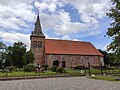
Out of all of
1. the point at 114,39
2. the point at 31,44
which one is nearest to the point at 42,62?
the point at 31,44

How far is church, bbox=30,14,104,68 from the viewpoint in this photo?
65312 mm

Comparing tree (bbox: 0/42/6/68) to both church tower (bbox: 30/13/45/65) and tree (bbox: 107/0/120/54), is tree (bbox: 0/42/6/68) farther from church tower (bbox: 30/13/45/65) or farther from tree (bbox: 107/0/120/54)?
tree (bbox: 107/0/120/54)

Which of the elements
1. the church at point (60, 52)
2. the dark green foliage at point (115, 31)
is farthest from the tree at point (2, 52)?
the dark green foliage at point (115, 31)

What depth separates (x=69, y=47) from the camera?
71.4 metres

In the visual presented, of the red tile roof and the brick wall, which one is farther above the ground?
the red tile roof

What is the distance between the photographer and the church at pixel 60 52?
65312 millimetres

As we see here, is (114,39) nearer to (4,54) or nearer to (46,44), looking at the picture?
(46,44)

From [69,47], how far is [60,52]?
18.7 ft

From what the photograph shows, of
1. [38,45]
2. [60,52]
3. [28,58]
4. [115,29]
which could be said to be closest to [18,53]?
[28,58]

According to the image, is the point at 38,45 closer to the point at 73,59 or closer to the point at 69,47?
the point at 69,47

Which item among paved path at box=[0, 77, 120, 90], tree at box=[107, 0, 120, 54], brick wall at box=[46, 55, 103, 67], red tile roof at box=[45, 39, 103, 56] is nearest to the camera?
paved path at box=[0, 77, 120, 90]

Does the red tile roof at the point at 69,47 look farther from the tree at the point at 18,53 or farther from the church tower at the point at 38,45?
the tree at the point at 18,53

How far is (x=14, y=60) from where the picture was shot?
55938 millimetres

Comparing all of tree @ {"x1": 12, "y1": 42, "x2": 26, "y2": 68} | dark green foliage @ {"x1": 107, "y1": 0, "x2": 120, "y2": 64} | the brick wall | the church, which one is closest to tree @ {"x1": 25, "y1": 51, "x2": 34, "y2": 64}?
tree @ {"x1": 12, "y1": 42, "x2": 26, "y2": 68}
